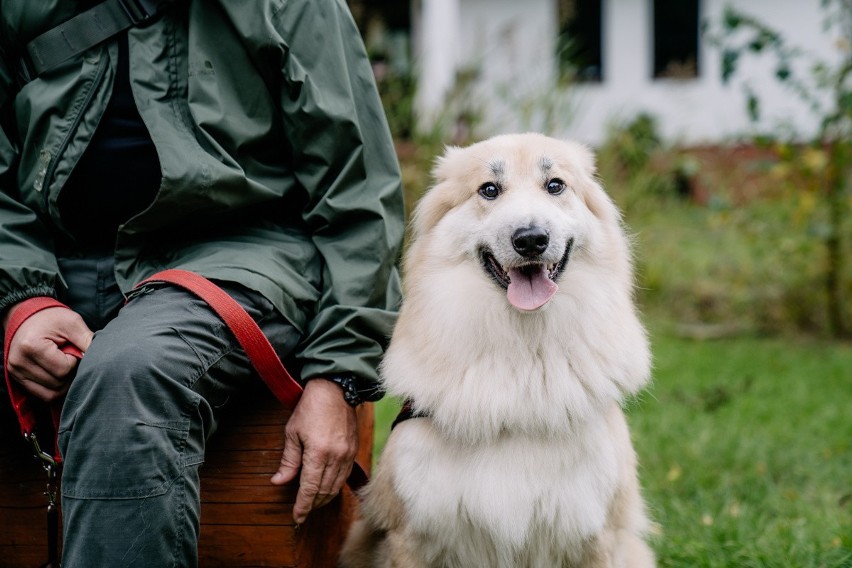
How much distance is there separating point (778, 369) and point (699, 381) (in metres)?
0.67

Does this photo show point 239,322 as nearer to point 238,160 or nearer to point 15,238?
point 238,160

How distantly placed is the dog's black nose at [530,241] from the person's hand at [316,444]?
59cm

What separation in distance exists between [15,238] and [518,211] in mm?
1304

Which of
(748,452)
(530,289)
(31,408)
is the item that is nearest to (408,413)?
(530,289)

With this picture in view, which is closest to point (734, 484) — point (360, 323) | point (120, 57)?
point (360, 323)

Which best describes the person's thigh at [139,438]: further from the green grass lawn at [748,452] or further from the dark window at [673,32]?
the dark window at [673,32]

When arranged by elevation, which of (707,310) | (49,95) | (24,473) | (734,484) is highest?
(49,95)

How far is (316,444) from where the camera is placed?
2117 millimetres

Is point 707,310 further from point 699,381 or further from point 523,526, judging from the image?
point 523,526

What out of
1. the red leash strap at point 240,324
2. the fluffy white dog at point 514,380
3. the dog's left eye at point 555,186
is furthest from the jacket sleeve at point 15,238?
the dog's left eye at point 555,186

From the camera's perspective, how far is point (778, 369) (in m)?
5.62

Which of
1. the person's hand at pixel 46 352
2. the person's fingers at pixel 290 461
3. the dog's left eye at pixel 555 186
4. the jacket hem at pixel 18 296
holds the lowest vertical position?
the person's fingers at pixel 290 461

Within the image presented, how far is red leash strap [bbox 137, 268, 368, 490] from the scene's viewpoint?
6.57ft

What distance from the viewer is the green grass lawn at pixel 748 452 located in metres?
2.84
